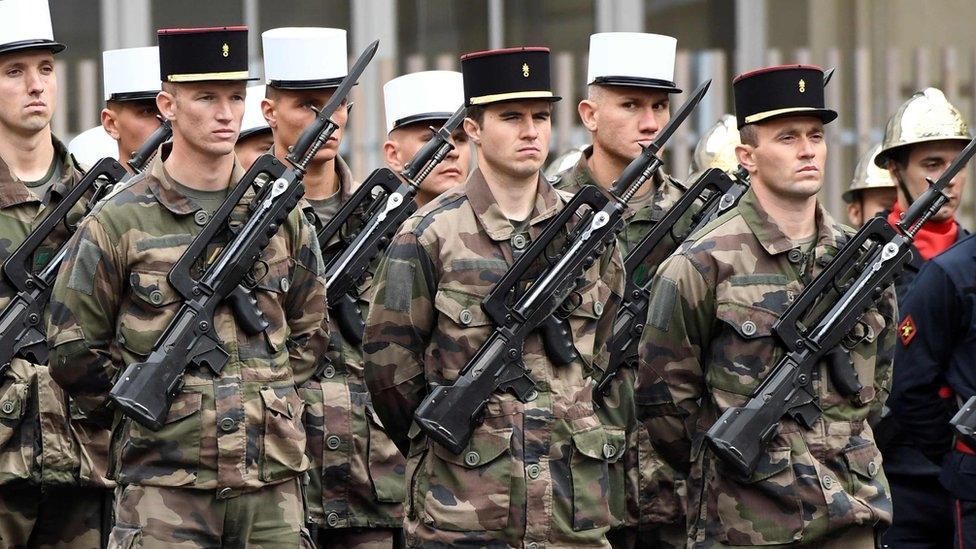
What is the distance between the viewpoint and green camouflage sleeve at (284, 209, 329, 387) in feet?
22.1

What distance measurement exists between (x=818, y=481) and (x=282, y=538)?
5.73 ft

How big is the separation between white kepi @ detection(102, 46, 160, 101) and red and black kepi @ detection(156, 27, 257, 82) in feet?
6.79

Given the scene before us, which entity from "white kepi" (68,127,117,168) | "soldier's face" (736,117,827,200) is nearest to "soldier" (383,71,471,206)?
"white kepi" (68,127,117,168)

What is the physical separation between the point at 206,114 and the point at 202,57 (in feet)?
0.64

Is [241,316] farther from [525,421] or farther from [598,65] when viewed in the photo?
[598,65]

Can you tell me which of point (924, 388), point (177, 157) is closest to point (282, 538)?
point (177, 157)

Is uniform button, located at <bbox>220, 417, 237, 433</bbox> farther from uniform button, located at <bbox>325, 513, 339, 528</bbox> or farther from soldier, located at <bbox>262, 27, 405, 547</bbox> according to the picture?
uniform button, located at <bbox>325, 513, 339, 528</bbox>

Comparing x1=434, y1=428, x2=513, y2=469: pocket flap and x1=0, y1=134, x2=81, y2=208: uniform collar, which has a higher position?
x1=0, y1=134, x2=81, y2=208: uniform collar

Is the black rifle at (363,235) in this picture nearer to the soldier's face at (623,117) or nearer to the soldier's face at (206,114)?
the soldier's face at (623,117)

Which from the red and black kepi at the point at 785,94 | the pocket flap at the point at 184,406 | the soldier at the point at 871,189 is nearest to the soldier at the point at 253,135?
the pocket flap at the point at 184,406

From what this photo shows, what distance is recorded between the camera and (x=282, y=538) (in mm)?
6473

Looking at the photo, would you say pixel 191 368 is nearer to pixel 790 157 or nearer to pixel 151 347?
pixel 151 347

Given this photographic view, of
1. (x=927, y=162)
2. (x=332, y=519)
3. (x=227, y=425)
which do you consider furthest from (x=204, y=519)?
(x=927, y=162)

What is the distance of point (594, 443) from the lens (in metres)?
6.46
